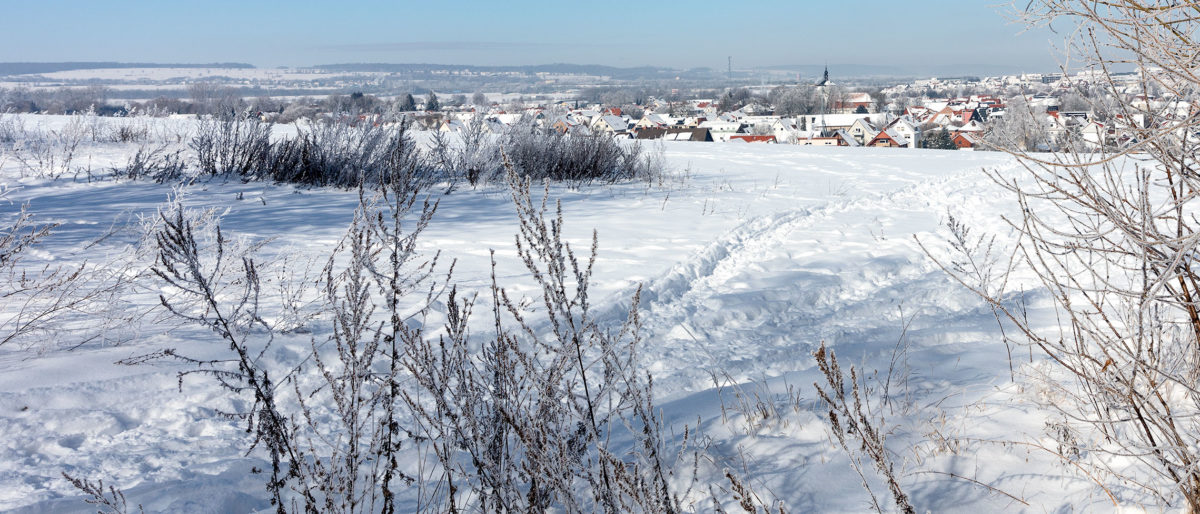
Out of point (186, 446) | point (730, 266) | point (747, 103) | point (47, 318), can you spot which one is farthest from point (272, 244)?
point (747, 103)

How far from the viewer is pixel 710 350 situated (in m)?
3.62

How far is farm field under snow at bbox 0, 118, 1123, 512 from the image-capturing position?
6.88ft

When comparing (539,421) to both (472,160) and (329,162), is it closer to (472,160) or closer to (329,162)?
(329,162)

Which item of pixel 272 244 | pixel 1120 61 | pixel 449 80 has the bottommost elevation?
pixel 272 244

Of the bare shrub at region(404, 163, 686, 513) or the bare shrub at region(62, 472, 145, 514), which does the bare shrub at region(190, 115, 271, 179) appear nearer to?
the bare shrub at region(62, 472, 145, 514)

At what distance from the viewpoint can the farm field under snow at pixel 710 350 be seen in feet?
6.88

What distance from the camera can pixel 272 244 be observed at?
16.7 ft

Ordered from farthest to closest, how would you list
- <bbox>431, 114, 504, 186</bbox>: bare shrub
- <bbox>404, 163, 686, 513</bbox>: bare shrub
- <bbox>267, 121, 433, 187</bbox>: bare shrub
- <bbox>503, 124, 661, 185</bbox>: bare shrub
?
<bbox>503, 124, 661, 185</bbox>: bare shrub, <bbox>431, 114, 504, 186</bbox>: bare shrub, <bbox>267, 121, 433, 187</bbox>: bare shrub, <bbox>404, 163, 686, 513</bbox>: bare shrub

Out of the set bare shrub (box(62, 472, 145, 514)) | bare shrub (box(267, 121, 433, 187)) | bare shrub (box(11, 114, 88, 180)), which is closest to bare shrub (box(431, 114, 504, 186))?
bare shrub (box(267, 121, 433, 187))

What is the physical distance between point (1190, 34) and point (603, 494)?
5.49 feet

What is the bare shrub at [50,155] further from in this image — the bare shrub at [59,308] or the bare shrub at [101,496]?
the bare shrub at [101,496]

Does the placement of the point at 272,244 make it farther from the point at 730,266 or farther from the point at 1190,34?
the point at 1190,34

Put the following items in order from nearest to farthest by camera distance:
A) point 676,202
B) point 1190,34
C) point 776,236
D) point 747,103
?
point 1190,34
point 776,236
point 676,202
point 747,103

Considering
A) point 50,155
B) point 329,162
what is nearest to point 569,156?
point 329,162
